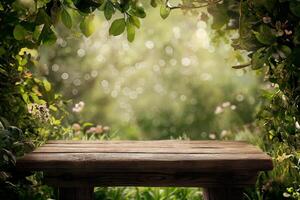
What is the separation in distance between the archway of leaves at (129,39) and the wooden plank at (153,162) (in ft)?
0.51

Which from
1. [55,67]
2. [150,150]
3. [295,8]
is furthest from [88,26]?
[55,67]

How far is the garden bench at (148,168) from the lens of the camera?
2.21m

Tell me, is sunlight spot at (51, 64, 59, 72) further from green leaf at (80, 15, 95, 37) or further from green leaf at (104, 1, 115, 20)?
green leaf at (104, 1, 115, 20)

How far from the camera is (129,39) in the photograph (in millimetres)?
2205

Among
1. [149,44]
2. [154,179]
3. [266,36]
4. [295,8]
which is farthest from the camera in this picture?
[149,44]

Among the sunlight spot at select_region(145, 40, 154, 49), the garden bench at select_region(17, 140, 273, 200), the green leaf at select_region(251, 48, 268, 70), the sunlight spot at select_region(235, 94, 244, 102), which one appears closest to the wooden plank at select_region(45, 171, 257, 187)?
the garden bench at select_region(17, 140, 273, 200)

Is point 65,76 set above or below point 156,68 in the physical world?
below

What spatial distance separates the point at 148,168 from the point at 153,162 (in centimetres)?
4

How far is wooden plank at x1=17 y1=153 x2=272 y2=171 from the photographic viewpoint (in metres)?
2.19

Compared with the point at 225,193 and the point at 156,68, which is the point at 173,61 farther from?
the point at 225,193

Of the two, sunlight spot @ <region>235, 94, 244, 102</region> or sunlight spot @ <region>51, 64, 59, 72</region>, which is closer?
sunlight spot @ <region>51, 64, 59, 72</region>

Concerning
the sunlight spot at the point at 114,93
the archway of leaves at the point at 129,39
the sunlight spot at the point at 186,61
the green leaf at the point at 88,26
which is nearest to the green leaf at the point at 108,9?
the archway of leaves at the point at 129,39

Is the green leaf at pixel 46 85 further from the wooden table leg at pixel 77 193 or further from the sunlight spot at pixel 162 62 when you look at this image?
the sunlight spot at pixel 162 62

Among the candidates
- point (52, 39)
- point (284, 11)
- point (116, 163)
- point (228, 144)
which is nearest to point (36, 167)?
point (116, 163)
